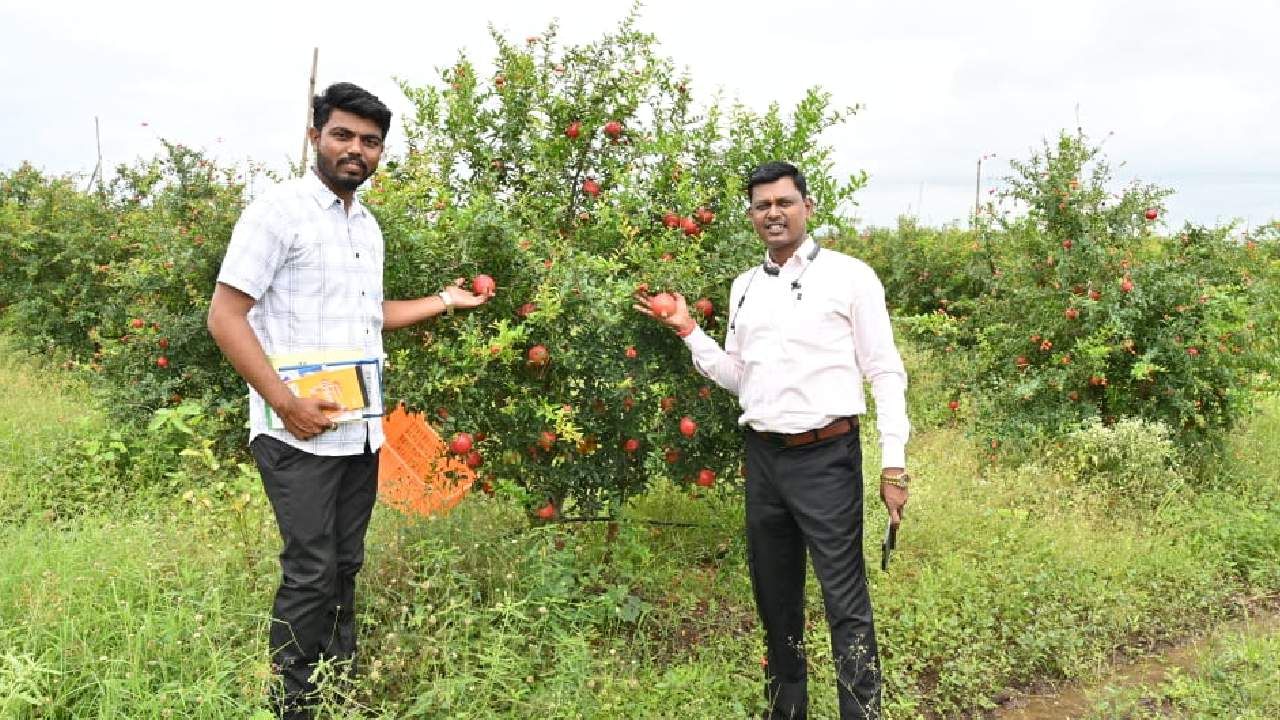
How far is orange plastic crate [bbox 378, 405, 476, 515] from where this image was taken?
4121mm

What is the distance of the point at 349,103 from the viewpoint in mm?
2803

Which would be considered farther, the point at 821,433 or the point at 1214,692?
the point at 1214,692

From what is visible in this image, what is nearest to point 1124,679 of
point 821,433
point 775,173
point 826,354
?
point 821,433

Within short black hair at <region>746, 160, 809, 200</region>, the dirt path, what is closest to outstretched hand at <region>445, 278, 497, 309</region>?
short black hair at <region>746, 160, 809, 200</region>

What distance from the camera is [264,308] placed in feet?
9.30

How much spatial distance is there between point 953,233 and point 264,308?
10.3 m

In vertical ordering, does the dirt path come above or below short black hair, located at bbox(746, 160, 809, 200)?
below

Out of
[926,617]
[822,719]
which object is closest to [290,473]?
[822,719]

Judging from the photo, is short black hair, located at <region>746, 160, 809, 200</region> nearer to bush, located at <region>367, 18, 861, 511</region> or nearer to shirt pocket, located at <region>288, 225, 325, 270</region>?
bush, located at <region>367, 18, 861, 511</region>

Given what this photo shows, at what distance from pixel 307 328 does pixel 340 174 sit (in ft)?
1.60

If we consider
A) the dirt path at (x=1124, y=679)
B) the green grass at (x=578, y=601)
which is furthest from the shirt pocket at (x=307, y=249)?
the dirt path at (x=1124, y=679)

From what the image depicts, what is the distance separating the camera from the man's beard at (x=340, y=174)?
2.87m

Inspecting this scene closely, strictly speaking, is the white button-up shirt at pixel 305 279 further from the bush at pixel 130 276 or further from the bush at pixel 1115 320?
the bush at pixel 1115 320

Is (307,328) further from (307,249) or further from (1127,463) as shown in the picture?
(1127,463)
